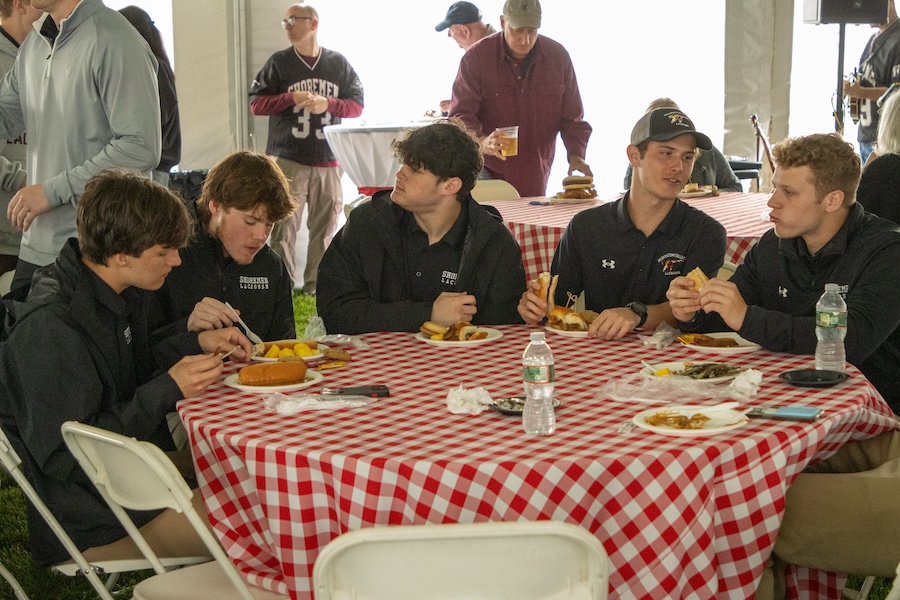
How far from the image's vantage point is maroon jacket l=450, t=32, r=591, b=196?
6.42 metres

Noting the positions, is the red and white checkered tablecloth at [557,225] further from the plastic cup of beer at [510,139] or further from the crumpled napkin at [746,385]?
the crumpled napkin at [746,385]

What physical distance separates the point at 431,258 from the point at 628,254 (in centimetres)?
69

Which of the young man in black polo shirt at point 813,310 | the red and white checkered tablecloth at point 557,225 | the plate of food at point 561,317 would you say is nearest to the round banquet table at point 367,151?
the red and white checkered tablecloth at point 557,225

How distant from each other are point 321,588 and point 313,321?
97.4 inches

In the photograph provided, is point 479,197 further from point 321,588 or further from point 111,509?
point 321,588

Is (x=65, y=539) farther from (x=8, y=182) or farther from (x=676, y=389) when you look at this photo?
(x=8, y=182)

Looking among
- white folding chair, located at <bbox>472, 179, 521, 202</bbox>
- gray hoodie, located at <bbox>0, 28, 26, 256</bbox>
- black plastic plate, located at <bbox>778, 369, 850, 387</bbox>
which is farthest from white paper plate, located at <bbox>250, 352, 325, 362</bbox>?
white folding chair, located at <bbox>472, 179, 521, 202</bbox>

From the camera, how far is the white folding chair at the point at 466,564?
153 cm

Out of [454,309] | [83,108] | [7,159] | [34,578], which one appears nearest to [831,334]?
[454,309]

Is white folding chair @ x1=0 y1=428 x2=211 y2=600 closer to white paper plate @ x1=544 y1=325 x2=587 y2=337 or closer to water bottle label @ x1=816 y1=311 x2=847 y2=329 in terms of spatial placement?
white paper plate @ x1=544 y1=325 x2=587 y2=337

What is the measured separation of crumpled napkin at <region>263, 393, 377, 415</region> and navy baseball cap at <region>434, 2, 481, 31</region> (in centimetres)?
569

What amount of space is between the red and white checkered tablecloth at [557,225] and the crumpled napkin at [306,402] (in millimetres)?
2382

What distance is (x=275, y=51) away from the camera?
7.82 m

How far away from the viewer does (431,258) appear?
3.54 meters
